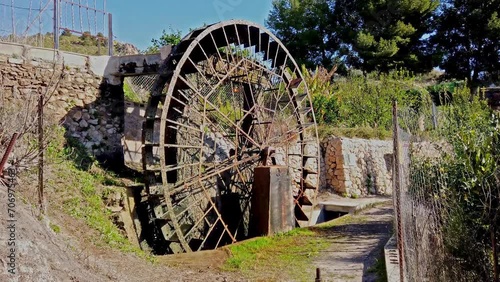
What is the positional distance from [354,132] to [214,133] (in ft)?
16.0

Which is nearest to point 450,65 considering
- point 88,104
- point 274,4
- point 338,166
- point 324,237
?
point 274,4

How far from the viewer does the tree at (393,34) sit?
18.5 m

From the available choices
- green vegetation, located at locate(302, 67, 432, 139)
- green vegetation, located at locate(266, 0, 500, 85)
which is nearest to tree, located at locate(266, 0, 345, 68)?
green vegetation, located at locate(266, 0, 500, 85)

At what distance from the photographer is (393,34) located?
18.8 m

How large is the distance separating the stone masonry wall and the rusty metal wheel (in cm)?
79

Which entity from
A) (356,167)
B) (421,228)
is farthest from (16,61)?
(356,167)

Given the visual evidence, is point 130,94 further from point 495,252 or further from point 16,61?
point 495,252

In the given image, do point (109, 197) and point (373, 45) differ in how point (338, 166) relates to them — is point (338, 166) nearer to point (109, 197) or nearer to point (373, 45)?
point (109, 197)

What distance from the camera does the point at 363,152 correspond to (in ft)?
40.8

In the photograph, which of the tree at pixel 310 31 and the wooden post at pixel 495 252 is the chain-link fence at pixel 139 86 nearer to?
the wooden post at pixel 495 252

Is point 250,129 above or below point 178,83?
below

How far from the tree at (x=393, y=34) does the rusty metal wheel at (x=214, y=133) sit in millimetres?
9192

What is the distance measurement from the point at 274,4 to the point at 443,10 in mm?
7701

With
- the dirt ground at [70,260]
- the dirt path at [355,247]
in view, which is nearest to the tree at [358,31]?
the dirt path at [355,247]
